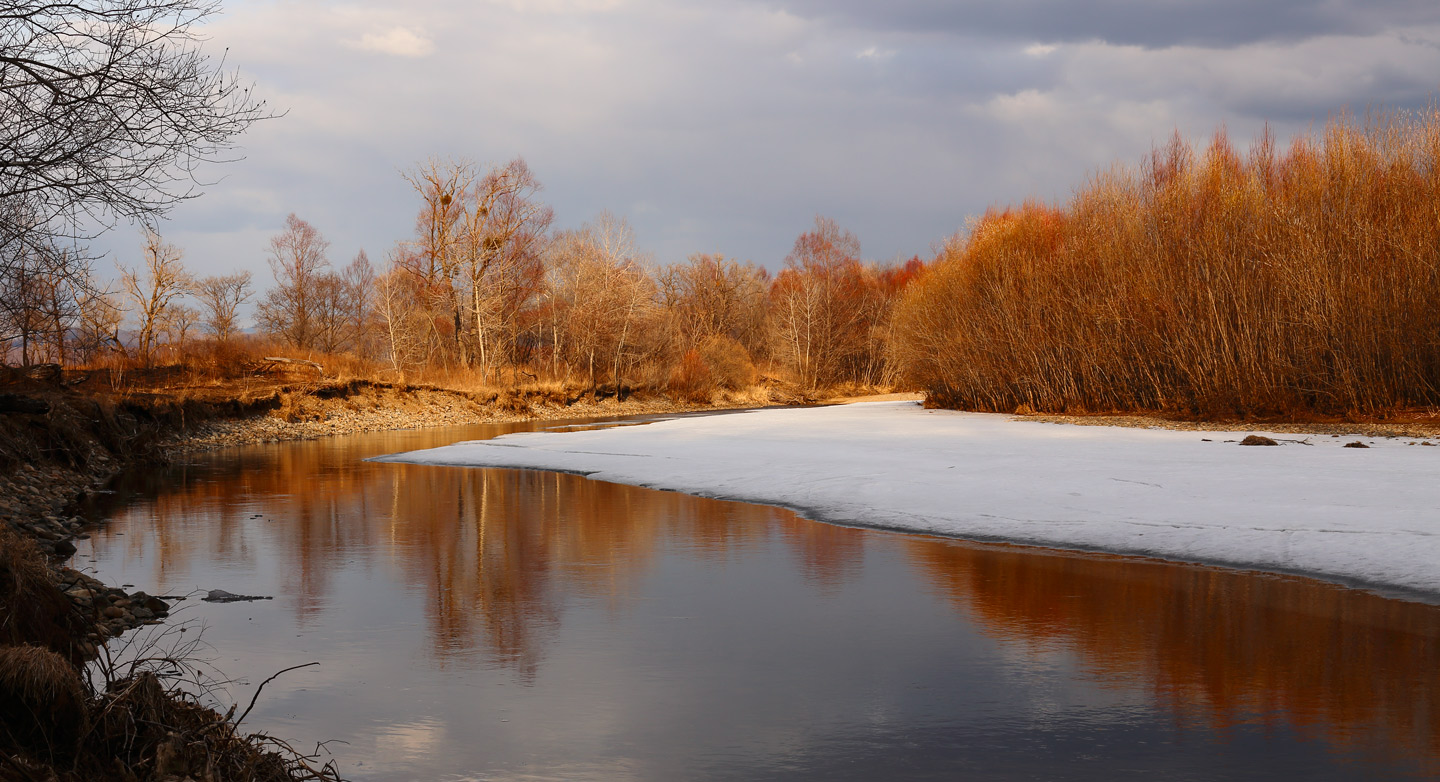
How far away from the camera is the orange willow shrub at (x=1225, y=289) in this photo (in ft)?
64.2

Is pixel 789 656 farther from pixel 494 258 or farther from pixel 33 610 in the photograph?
pixel 494 258

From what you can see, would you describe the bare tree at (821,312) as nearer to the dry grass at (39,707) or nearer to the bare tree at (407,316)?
the bare tree at (407,316)

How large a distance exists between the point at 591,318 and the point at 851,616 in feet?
123

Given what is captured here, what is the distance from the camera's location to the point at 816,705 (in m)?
5.05

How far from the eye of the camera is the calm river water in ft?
14.4

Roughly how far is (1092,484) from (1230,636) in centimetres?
609

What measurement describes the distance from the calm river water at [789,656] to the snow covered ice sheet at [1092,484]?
0.85 meters

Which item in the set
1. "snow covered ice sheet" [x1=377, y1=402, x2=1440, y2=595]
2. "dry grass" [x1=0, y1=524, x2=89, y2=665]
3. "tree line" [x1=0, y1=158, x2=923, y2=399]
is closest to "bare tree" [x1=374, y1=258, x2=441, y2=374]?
"tree line" [x1=0, y1=158, x2=923, y2=399]

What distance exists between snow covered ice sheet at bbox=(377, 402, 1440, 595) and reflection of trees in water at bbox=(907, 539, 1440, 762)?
0.91m

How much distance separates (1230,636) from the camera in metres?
6.20

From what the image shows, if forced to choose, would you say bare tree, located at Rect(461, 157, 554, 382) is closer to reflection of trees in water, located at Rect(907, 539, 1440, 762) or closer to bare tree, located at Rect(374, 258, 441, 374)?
bare tree, located at Rect(374, 258, 441, 374)

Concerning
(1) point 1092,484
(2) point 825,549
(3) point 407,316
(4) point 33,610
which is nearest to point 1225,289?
(1) point 1092,484

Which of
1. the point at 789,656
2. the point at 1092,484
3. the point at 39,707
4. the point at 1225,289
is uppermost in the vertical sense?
the point at 1225,289

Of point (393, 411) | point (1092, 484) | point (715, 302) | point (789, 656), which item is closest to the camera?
point (789, 656)
